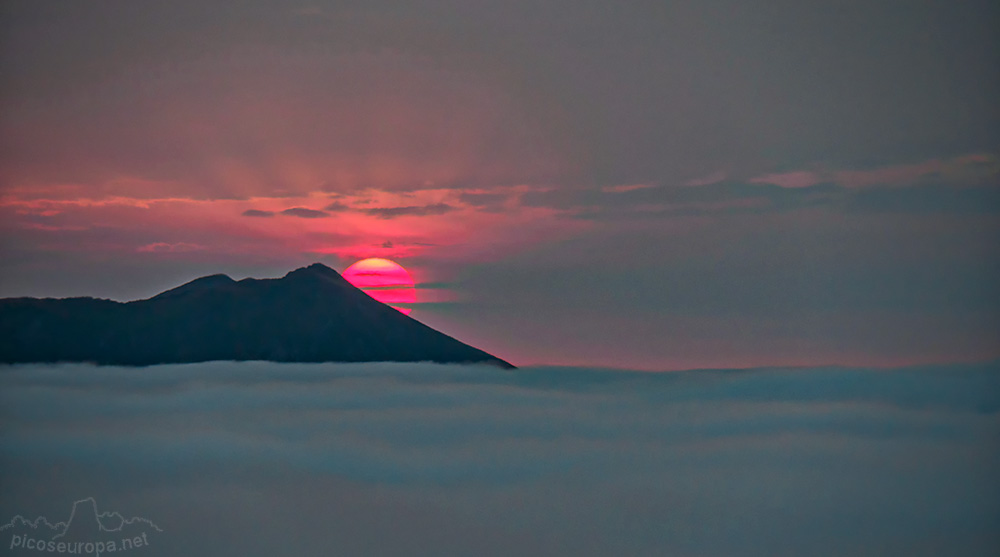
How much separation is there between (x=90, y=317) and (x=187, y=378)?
17.9 metres

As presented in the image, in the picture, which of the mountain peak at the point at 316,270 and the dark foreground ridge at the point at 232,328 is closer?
the dark foreground ridge at the point at 232,328

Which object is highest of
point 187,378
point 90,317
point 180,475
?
point 90,317

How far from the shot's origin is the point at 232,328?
118375 mm

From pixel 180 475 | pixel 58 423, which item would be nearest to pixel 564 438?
pixel 180 475

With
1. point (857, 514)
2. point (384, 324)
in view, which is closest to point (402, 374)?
point (384, 324)

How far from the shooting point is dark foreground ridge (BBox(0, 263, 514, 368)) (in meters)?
101

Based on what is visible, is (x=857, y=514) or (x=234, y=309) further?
(x=234, y=309)

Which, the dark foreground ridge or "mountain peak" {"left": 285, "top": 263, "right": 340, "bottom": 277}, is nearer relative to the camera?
the dark foreground ridge

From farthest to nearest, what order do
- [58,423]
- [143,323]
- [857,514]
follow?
[143,323] → [58,423] → [857,514]

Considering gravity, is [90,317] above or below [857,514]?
above

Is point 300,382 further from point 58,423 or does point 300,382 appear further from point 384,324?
point 58,423

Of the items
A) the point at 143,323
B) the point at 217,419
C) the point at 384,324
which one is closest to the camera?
the point at 217,419

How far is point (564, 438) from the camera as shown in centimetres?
9319

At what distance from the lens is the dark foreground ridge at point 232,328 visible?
10138cm
